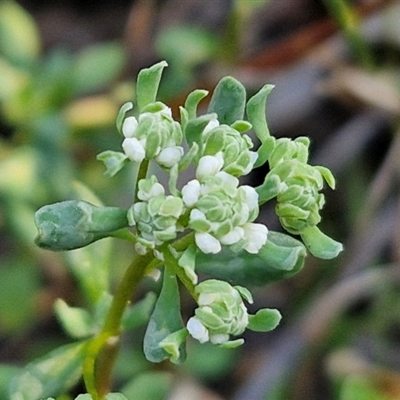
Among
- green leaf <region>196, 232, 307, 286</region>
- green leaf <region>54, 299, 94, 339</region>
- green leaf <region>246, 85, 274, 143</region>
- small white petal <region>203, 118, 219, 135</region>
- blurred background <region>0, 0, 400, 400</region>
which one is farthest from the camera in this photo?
blurred background <region>0, 0, 400, 400</region>

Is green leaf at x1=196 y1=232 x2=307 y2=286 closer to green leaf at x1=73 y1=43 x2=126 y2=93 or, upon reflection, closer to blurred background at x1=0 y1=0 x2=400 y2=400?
blurred background at x1=0 y1=0 x2=400 y2=400

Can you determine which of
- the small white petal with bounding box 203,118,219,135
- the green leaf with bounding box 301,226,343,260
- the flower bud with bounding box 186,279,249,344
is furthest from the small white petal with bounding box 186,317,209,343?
the small white petal with bounding box 203,118,219,135

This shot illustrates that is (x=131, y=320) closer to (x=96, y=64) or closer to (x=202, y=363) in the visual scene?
(x=202, y=363)

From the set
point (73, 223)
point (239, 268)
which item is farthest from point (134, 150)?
point (239, 268)

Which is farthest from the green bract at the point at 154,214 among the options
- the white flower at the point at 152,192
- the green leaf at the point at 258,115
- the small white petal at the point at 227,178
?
the green leaf at the point at 258,115

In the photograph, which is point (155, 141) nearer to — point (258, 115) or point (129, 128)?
point (129, 128)
